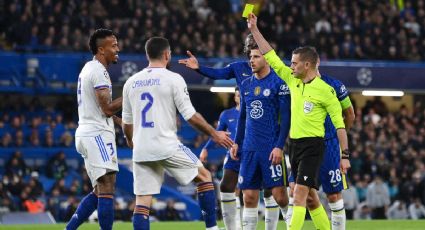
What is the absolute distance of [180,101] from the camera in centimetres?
978

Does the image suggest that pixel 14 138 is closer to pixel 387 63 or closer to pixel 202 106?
pixel 202 106

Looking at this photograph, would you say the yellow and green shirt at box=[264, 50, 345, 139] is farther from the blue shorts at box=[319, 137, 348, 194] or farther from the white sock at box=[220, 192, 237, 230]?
the white sock at box=[220, 192, 237, 230]

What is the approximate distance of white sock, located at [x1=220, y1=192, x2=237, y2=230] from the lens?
12.1m

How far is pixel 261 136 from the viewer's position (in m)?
11.3

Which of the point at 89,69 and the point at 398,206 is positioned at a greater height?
the point at 89,69

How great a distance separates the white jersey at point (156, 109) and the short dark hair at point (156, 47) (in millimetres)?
144

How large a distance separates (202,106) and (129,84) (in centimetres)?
1848

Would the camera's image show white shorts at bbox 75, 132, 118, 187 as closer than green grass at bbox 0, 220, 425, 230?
Yes

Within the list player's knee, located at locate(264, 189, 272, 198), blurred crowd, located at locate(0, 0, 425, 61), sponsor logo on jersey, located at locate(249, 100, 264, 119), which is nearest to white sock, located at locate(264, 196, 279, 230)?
player's knee, located at locate(264, 189, 272, 198)

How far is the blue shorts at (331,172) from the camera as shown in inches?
446

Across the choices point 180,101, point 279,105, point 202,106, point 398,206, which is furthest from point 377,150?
point 180,101

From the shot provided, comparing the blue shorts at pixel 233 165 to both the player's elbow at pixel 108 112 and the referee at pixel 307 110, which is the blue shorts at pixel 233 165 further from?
the player's elbow at pixel 108 112

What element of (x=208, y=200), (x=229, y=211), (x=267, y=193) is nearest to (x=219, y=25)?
(x=229, y=211)

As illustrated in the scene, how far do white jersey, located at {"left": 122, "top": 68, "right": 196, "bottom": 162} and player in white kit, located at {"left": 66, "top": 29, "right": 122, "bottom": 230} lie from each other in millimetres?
839
